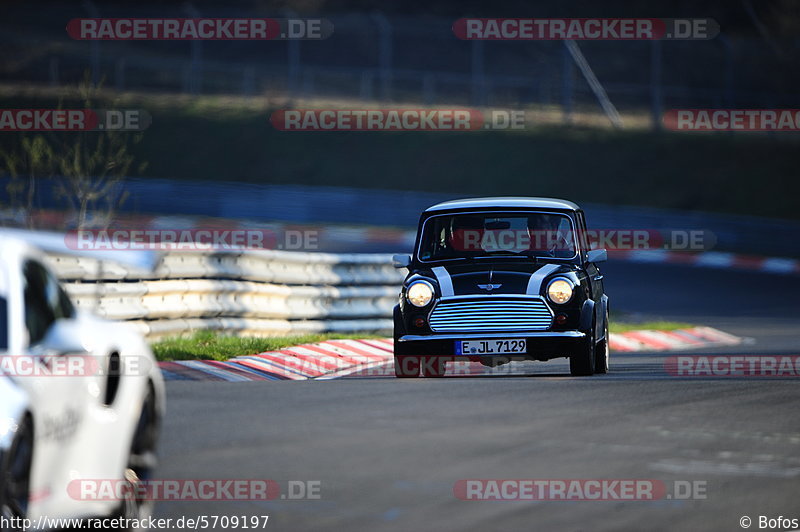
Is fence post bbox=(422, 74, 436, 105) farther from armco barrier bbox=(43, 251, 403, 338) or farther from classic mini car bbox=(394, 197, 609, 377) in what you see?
classic mini car bbox=(394, 197, 609, 377)

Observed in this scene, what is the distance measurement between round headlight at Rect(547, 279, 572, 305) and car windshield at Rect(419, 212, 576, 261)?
760 mm

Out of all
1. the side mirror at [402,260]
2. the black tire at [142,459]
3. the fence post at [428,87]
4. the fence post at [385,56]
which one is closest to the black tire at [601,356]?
the side mirror at [402,260]

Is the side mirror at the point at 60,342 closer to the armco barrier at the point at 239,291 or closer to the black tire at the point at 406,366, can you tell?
the armco barrier at the point at 239,291

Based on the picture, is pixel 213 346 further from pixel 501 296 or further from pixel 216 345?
pixel 501 296

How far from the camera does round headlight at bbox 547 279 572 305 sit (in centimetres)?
1271

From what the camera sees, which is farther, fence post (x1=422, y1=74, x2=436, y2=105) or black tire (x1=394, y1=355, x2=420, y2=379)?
fence post (x1=422, y1=74, x2=436, y2=105)

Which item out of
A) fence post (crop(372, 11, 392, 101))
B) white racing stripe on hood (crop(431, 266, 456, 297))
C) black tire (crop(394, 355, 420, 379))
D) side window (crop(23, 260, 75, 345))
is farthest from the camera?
fence post (crop(372, 11, 392, 101))

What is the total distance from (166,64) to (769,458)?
116 feet

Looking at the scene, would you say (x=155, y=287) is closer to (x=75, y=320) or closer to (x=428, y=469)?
(x=428, y=469)

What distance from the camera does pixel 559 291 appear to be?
41.8ft

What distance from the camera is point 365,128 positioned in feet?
147

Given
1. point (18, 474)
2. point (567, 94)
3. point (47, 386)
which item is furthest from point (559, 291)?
point (567, 94)

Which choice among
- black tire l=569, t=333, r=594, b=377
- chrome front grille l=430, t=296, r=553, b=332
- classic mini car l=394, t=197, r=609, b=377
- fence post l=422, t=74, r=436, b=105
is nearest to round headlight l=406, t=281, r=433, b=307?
classic mini car l=394, t=197, r=609, b=377

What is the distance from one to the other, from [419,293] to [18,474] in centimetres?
802
